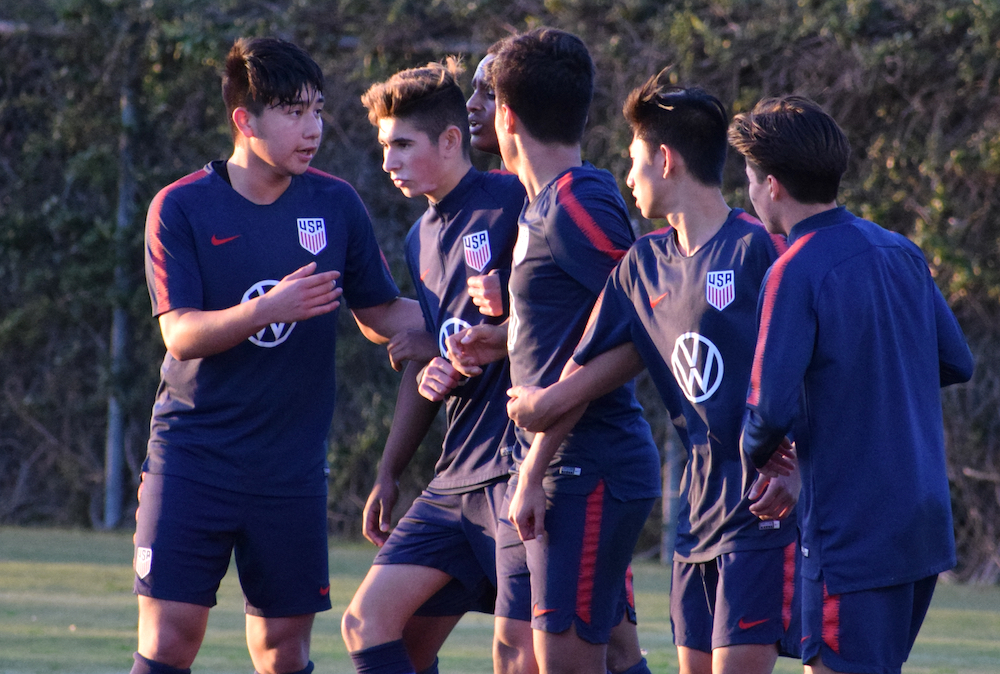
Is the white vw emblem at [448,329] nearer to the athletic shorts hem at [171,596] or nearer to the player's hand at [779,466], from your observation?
the athletic shorts hem at [171,596]

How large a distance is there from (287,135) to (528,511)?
132cm

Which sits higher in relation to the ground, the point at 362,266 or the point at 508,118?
the point at 508,118

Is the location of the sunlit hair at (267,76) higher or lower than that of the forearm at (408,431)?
higher

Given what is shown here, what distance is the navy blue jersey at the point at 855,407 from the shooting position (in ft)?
8.69

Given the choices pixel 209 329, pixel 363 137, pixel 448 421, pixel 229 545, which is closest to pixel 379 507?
pixel 448 421

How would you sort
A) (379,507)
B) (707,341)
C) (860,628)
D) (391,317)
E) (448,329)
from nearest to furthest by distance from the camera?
(860,628) → (707,341) → (448,329) → (379,507) → (391,317)

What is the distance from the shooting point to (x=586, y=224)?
3.18 metres

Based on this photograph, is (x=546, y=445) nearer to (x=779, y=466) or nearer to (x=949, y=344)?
(x=779, y=466)

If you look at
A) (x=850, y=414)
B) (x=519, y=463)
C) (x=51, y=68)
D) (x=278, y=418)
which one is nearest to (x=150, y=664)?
(x=278, y=418)

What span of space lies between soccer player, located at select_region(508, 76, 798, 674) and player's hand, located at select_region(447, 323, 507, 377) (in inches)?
13.0

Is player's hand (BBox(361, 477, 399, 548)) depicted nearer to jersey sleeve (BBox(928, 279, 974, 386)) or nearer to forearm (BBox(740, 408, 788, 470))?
forearm (BBox(740, 408, 788, 470))

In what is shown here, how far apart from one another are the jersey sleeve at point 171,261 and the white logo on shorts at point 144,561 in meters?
0.66

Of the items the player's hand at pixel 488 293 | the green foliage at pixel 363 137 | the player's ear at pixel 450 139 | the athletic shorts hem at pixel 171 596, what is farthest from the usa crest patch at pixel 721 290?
the green foliage at pixel 363 137

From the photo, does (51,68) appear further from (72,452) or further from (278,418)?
(278,418)
